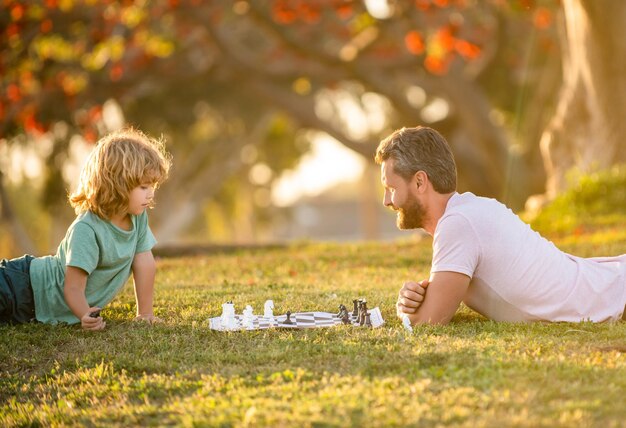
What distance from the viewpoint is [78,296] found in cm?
621

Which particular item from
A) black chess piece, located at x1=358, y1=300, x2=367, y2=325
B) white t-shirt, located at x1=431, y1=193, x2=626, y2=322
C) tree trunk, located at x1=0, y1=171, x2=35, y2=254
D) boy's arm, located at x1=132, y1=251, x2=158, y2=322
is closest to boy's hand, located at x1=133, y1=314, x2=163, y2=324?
boy's arm, located at x1=132, y1=251, x2=158, y2=322

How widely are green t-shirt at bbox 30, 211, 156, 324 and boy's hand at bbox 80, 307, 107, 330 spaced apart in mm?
280

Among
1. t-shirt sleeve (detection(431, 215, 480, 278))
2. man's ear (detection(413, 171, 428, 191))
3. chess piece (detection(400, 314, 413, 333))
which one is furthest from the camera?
man's ear (detection(413, 171, 428, 191))

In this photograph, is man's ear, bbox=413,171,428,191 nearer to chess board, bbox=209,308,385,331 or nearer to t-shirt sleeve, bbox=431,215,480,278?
t-shirt sleeve, bbox=431,215,480,278

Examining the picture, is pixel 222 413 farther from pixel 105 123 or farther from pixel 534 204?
pixel 105 123

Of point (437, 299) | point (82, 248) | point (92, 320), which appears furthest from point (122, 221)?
point (437, 299)

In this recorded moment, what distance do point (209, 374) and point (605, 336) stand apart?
91.5 inches

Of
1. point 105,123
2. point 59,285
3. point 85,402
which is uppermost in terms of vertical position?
point 105,123

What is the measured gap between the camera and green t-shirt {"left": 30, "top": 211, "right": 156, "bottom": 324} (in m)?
6.22

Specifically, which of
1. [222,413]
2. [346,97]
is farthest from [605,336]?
[346,97]

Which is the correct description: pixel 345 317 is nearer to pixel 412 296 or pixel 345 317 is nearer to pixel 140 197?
pixel 412 296

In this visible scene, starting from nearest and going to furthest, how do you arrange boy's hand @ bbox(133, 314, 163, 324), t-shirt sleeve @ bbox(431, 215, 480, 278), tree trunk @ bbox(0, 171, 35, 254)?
1. t-shirt sleeve @ bbox(431, 215, 480, 278)
2. boy's hand @ bbox(133, 314, 163, 324)
3. tree trunk @ bbox(0, 171, 35, 254)

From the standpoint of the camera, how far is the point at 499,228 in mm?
5656

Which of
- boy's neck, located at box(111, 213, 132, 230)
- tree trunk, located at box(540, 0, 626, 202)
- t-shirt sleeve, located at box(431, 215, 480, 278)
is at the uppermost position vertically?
tree trunk, located at box(540, 0, 626, 202)
